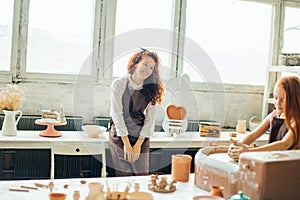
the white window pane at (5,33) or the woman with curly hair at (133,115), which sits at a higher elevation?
the white window pane at (5,33)

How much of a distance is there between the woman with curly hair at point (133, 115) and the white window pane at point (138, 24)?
3.52ft

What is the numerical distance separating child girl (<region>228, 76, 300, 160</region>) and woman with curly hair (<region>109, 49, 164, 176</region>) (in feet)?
3.21

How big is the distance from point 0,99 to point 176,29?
1.92 metres

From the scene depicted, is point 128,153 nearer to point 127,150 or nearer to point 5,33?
point 127,150

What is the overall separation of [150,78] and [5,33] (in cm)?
157

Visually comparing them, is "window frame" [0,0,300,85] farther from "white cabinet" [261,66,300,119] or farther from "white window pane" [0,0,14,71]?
"white cabinet" [261,66,300,119]

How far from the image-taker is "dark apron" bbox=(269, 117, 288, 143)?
2.24m

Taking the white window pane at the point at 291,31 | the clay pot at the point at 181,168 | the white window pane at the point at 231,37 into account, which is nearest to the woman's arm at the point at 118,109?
the clay pot at the point at 181,168

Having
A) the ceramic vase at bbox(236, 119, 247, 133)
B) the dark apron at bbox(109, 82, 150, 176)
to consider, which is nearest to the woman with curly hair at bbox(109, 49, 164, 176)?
the dark apron at bbox(109, 82, 150, 176)

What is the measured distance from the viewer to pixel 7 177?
11.7 ft

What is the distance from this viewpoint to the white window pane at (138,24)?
409 cm

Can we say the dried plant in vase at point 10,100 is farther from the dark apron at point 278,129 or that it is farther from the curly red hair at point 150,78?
the dark apron at point 278,129

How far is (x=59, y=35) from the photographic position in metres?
3.94

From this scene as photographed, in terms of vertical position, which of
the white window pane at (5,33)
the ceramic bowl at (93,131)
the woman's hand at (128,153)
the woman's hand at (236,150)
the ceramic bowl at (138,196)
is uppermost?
the white window pane at (5,33)
